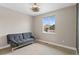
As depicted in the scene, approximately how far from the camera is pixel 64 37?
100 inches

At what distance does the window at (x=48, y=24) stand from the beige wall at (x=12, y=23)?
1.47 feet

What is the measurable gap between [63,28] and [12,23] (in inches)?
65.9

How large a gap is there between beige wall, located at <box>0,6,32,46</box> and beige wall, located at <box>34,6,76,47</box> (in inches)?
11.3

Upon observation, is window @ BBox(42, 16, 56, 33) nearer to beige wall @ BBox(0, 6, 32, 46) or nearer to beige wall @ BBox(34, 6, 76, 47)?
beige wall @ BBox(34, 6, 76, 47)

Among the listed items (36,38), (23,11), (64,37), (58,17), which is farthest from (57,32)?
(23,11)

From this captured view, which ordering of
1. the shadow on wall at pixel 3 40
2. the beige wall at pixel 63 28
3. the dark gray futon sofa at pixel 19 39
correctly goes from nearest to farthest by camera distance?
the shadow on wall at pixel 3 40, the dark gray futon sofa at pixel 19 39, the beige wall at pixel 63 28

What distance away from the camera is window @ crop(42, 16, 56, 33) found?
2.24 m

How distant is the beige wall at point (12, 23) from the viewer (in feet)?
6.96

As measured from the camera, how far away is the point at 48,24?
2.25m

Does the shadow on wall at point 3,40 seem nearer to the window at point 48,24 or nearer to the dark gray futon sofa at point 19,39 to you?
the dark gray futon sofa at point 19,39

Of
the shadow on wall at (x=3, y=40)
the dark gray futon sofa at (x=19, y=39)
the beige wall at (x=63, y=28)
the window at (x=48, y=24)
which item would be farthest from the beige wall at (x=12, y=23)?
A: the window at (x=48, y=24)

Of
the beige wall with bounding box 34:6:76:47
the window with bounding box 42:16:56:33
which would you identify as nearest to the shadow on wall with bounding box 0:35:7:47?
the beige wall with bounding box 34:6:76:47

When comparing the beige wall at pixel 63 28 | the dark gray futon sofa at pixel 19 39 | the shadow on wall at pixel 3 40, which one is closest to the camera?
the shadow on wall at pixel 3 40

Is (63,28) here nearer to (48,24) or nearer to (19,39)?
(48,24)
